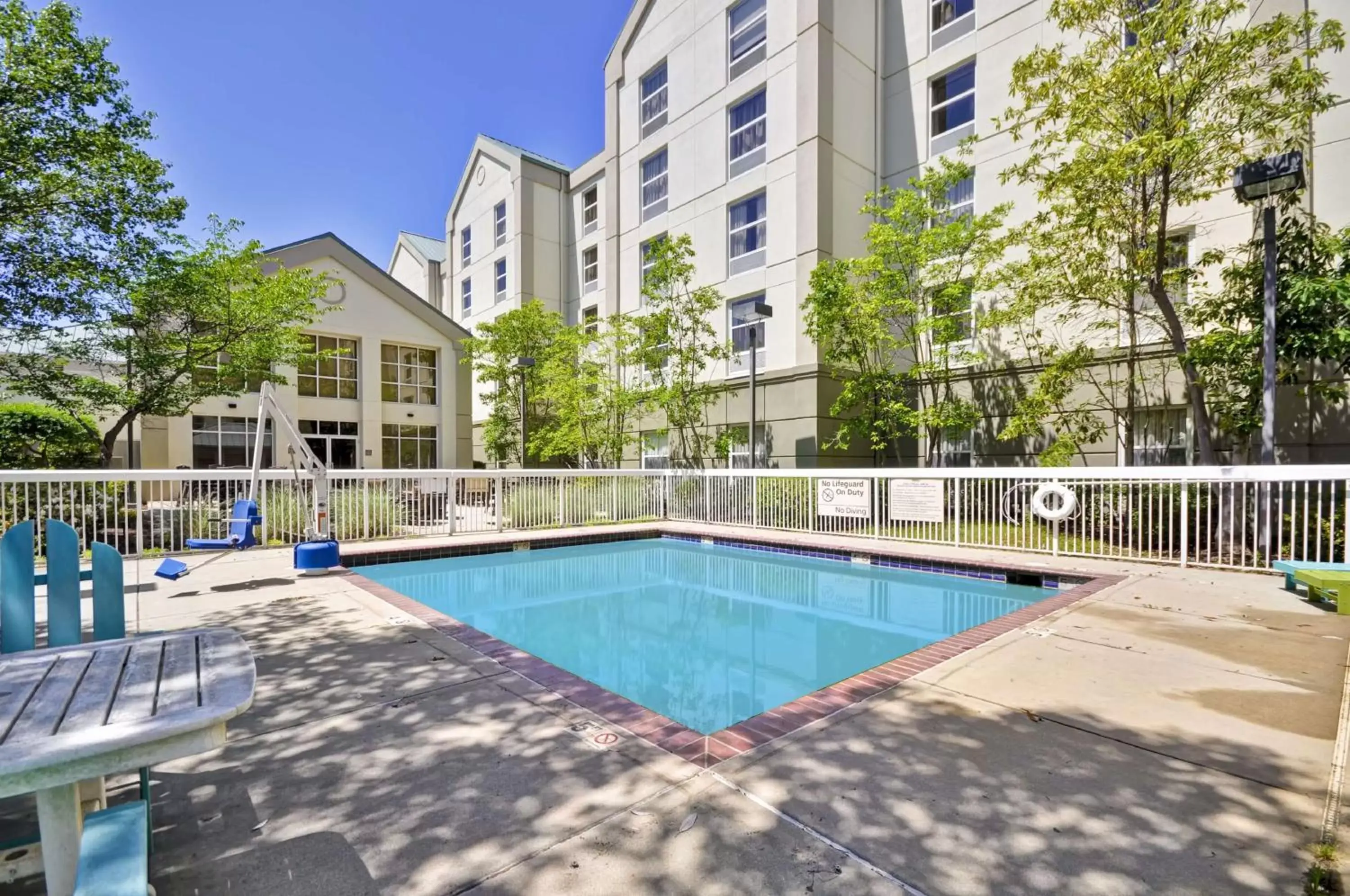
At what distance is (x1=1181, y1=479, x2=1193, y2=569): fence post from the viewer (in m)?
6.70

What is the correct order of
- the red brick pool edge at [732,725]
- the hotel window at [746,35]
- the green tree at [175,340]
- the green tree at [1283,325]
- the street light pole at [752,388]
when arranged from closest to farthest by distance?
the red brick pool edge at [732,725] < the green tree at [1283,325] < the green tree at [175,340] < the street light pole at [752,388] < the hotel window at [746,35]

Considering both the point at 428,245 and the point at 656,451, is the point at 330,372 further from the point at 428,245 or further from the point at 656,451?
the point at 428,245

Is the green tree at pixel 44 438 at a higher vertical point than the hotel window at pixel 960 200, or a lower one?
lower

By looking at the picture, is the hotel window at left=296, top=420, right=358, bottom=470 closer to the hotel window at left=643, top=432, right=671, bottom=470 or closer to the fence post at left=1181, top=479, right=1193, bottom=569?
the hotel window at left=643, top=432, right=671, bottom=470

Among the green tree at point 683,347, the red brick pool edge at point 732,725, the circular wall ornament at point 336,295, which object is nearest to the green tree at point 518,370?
the green tree at point 683,347

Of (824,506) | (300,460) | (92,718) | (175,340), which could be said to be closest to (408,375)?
(175,340)

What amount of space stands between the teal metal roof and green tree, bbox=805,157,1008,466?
72.8 feet

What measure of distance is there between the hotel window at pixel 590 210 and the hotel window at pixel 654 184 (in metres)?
3.63

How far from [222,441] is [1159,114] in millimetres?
22295

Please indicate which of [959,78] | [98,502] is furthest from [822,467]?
[98,502]

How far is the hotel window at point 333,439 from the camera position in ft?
62.1

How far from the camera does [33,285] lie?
979cm

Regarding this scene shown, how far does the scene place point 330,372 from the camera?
1934 centimetres

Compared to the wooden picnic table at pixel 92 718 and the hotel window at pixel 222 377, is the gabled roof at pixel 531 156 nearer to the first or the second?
the hotel window at pixel 222 377
